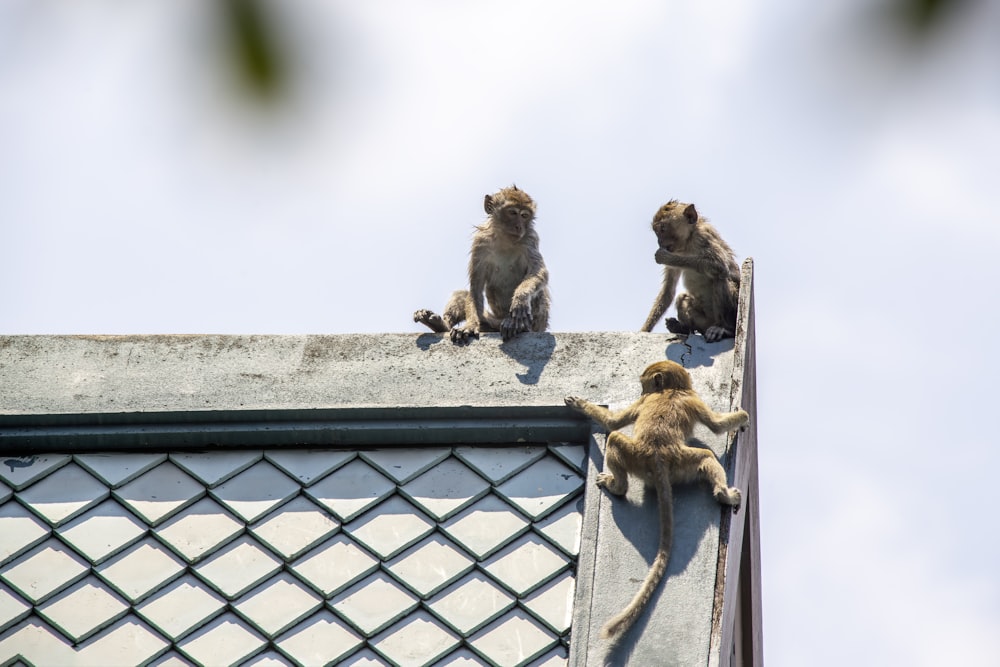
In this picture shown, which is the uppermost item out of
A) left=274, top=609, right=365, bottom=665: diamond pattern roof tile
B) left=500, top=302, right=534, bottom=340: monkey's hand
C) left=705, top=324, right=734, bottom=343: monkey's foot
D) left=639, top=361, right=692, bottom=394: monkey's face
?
left=639, top=361, right=692, bottom=394: monkey's face

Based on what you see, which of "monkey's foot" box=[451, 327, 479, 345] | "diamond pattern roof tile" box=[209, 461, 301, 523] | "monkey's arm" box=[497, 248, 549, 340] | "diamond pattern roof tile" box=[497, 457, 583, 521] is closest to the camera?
"diamond pattern roof tile" box=[497, 457, 583, 521]

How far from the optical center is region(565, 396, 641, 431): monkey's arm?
Answer: 24.8 ft

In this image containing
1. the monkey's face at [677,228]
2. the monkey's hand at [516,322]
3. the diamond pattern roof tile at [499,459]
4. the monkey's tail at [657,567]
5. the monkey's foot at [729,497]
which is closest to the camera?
the monkey's tail at [657,567]

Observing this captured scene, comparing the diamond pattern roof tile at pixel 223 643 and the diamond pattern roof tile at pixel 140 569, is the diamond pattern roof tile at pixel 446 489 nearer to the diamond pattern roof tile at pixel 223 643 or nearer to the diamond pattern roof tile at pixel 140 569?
the diamond pattern roof tile at pixel 223 643

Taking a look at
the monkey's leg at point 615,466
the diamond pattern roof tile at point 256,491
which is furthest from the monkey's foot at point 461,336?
the diamond pattern roof tile at point 256,491

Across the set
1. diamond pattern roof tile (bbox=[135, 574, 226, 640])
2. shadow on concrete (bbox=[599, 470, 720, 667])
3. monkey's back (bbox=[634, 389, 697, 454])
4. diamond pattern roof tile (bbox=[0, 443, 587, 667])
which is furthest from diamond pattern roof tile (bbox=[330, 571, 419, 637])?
monkey's back (bbox=[634, 389, 697, 454])

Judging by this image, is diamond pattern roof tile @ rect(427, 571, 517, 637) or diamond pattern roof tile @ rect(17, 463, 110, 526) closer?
diamond pattern roof tile @ rect(427, 571, 517, 637)

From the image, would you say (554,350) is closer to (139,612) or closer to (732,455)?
(732,455)

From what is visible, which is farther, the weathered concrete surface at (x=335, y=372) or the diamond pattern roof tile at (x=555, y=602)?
the weathered concrete surface at (x=335, y=372)

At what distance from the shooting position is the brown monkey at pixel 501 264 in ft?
41.6

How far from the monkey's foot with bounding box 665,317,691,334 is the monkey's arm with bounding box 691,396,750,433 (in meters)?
3.62

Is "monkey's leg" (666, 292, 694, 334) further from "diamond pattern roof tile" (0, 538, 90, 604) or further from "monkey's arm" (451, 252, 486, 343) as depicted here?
"diamond pattern roof tile" (0, 538, 90, 604)

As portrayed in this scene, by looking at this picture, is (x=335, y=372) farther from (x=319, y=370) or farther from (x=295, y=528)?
(x=295, y=528)

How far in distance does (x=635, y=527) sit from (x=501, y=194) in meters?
7.35
